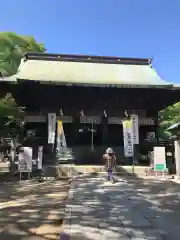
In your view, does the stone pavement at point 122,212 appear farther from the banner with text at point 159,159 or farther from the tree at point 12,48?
the tree at point 12,48

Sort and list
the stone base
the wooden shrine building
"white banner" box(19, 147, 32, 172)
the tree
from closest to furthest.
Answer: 1. "white banner" box(19, 147, 32, 172)
2. the stone base
3. the wooden shrine building
4. the tree

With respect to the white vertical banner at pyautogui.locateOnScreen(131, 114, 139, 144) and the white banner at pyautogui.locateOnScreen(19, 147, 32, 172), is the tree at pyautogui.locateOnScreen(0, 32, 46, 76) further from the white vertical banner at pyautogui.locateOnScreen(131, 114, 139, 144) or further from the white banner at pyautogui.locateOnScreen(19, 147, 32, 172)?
the white vertical banner at pyautogui.locateOnScreen(131, 114, 139, 144)

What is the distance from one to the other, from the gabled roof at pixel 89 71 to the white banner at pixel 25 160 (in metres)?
3.75

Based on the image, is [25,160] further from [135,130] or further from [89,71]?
[89,71]

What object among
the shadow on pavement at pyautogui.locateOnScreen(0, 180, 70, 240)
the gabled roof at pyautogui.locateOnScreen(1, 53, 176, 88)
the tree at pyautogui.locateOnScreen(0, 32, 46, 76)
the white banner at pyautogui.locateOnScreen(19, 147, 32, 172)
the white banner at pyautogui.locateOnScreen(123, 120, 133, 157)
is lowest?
the shadow on pavement at pyautogui.locateOnScreen(0, 180, 70, 240)

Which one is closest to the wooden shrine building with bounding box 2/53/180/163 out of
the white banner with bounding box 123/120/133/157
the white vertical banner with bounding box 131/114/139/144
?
the white vertical banner with bounding box 131/114/139/144

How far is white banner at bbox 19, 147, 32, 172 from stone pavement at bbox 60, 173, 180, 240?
323cm

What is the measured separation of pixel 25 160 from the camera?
13.3 meters

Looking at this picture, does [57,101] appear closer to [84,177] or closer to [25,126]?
[25,126]

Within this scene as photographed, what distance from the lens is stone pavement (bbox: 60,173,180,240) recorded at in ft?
16.8

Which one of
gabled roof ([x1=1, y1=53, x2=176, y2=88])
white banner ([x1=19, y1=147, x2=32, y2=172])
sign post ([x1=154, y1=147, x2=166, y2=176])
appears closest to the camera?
white banner ([x1=19, y1=147, x2=32, y2=172])

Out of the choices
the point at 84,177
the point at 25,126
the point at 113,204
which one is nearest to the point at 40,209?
the point at 113,204

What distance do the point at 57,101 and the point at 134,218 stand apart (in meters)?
11.1

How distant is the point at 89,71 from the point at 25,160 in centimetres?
781
